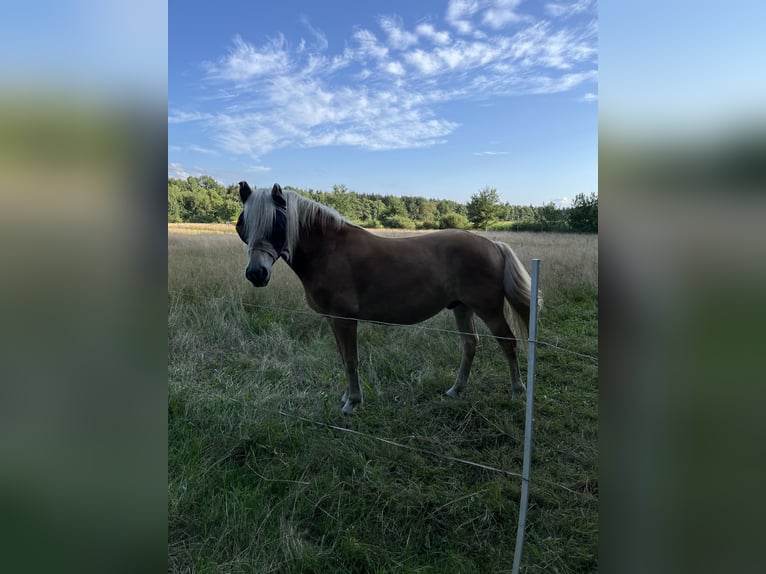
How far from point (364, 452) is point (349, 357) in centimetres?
72

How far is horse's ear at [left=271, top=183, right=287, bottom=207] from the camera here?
2.58m

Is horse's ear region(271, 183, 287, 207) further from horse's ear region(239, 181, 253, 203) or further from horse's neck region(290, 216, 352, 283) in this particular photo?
horse's neck region(290, 216, 352, 283)

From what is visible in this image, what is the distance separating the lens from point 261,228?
2572 millimetres

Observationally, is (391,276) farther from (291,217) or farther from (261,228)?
(261,228)

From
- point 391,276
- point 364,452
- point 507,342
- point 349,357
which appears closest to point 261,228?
point 391,276

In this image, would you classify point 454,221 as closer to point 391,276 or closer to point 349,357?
point 391,276

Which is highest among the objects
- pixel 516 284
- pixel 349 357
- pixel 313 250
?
pixel 313 250

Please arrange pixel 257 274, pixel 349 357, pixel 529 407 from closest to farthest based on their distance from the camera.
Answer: pixel 529 407
pixel 257 274
pixel 349 357
